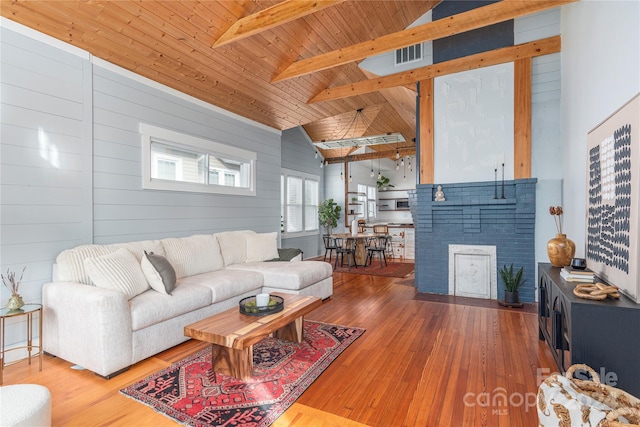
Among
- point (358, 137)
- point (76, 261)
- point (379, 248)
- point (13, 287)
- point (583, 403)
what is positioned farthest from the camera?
point (358, 137)

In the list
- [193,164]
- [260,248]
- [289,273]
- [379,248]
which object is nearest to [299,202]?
[379,248]

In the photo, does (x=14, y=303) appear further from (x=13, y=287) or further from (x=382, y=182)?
(x=382, y=182)

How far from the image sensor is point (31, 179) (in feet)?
9.29

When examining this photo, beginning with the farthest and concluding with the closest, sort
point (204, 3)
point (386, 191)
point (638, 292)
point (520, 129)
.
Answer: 1. point (386, 191)
2. point (520, 129)
3. point (204, 3)
4. point (638, 292)

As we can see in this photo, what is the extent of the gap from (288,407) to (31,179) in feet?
9.84

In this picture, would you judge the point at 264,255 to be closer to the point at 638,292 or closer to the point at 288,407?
the point at 288,407

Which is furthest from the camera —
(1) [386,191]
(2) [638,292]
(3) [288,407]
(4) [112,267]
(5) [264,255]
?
(1) [386,191]

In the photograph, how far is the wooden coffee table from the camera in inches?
85.7

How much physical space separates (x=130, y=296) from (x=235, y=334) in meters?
1.21

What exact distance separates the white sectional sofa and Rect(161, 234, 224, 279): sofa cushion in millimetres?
12

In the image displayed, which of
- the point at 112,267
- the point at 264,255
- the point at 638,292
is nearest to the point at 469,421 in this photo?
the point at 638,292

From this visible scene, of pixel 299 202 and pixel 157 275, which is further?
pixel 299 202

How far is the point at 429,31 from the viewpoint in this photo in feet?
12.8

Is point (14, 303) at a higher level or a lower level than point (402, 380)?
higher
